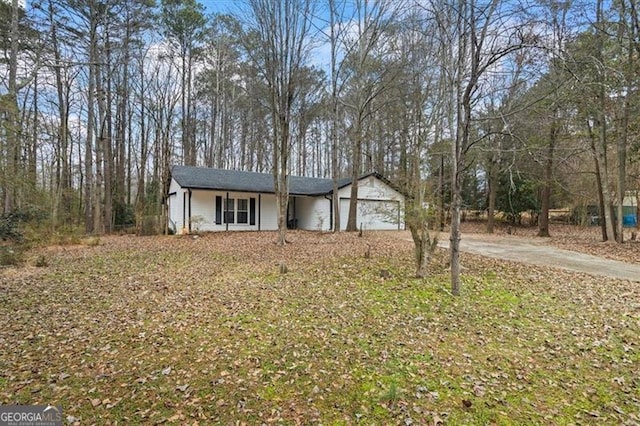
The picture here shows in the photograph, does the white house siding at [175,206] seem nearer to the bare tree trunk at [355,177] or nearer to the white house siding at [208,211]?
the white house siding at [208,211]

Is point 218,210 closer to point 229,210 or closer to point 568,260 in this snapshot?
point 229,210

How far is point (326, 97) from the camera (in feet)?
65.1

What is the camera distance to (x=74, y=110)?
63.1ft

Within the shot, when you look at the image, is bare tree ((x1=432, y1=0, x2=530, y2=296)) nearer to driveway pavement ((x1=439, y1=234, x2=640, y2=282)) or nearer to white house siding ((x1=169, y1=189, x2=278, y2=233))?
driveway pavement ((x1=439, y1=234, x2=640, y2=282))

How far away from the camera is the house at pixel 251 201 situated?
56.2 ft

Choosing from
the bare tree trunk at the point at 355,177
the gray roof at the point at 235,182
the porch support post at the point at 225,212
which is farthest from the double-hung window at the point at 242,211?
the bare tree trunk at the point at 355,177

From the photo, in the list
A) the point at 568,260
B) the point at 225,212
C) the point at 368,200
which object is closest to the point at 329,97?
the point at 368,200

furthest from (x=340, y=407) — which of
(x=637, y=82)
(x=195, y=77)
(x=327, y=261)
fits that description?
(x=195, y=77)

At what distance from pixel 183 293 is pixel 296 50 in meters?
8.93

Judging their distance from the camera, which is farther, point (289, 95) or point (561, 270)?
point (289, 95)

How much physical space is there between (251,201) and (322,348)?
15.6 metres

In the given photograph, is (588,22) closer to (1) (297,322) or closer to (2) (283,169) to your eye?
(2) (283,169)

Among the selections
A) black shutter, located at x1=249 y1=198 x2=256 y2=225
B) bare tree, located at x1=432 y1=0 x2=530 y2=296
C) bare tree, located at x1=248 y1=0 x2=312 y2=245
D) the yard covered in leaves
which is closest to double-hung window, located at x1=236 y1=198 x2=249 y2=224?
black shutter, located at x1=249 y1=198 x2=256 y2=225

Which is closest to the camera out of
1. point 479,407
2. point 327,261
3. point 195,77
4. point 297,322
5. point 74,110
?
point 479,407
